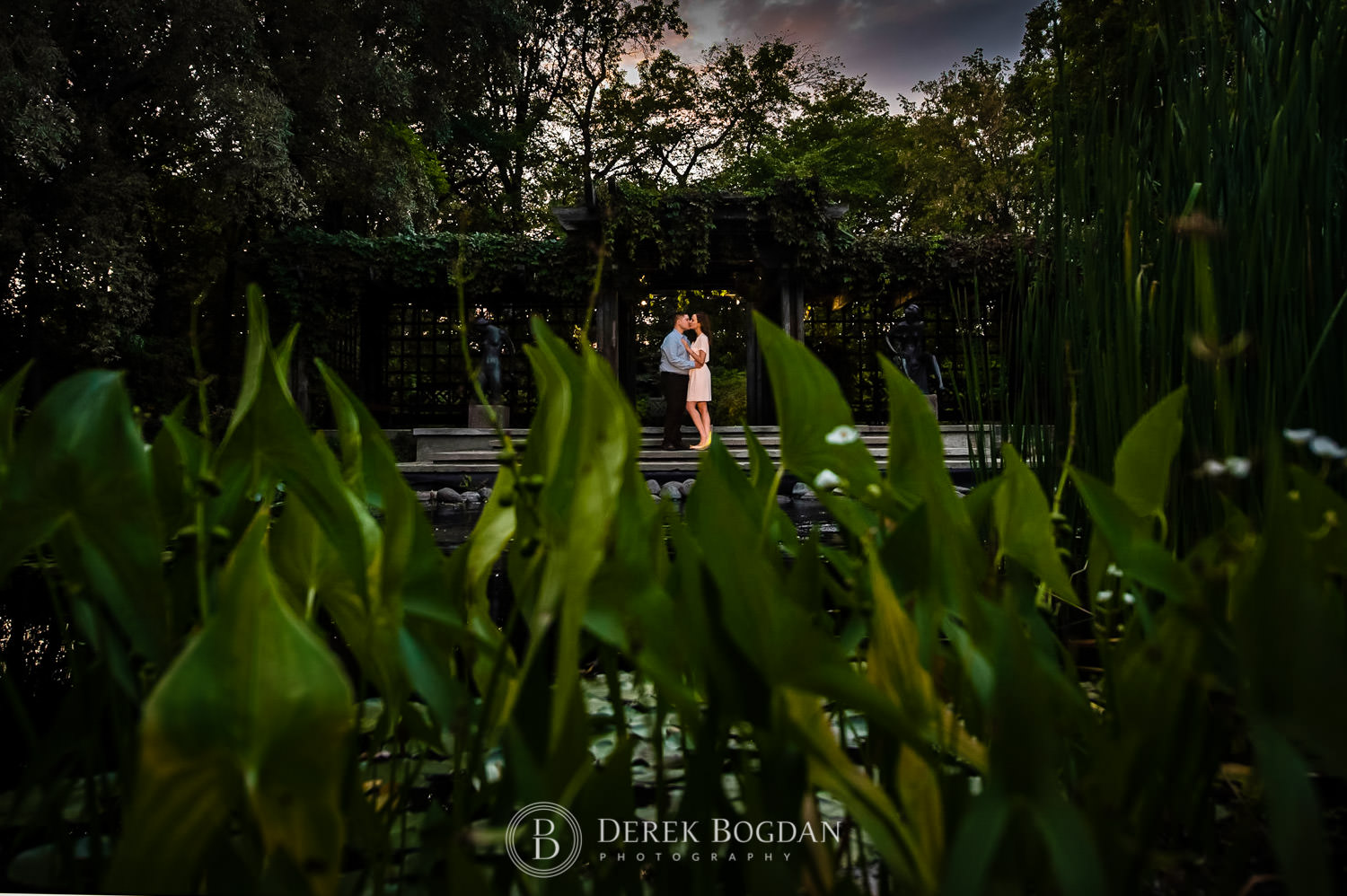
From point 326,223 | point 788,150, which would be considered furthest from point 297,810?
point 788,150

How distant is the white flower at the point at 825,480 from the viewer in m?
0.49

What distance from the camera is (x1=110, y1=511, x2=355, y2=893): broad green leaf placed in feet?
0.86

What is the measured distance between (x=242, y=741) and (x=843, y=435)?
13.1 inches

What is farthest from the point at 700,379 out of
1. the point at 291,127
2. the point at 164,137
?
the point at 164,137

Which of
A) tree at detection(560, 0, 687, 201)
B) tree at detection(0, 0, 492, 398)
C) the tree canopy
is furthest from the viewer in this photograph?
the tree canopy

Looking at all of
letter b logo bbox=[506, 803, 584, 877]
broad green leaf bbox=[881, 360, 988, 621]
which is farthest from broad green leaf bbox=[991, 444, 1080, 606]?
letter b logo bbox=[506, 803, 584, 877]

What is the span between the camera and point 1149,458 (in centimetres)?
51

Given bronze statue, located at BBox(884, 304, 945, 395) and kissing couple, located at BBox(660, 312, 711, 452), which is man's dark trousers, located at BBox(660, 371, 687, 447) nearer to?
kissing couple, located at BBox(660, 312, 711, 452)

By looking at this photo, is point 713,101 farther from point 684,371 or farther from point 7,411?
point 7,411

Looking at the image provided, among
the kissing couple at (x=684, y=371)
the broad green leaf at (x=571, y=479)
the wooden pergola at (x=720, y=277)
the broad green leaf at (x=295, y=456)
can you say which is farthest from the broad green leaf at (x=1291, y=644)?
the wooden pergola at (x=720, y=277)

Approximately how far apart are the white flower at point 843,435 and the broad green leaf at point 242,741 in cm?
29

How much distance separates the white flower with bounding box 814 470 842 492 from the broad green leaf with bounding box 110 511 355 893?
31cm

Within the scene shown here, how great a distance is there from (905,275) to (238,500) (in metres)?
9.86

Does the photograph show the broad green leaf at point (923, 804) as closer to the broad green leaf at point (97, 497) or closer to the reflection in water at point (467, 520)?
the broad green leaf at point (97, 497)
